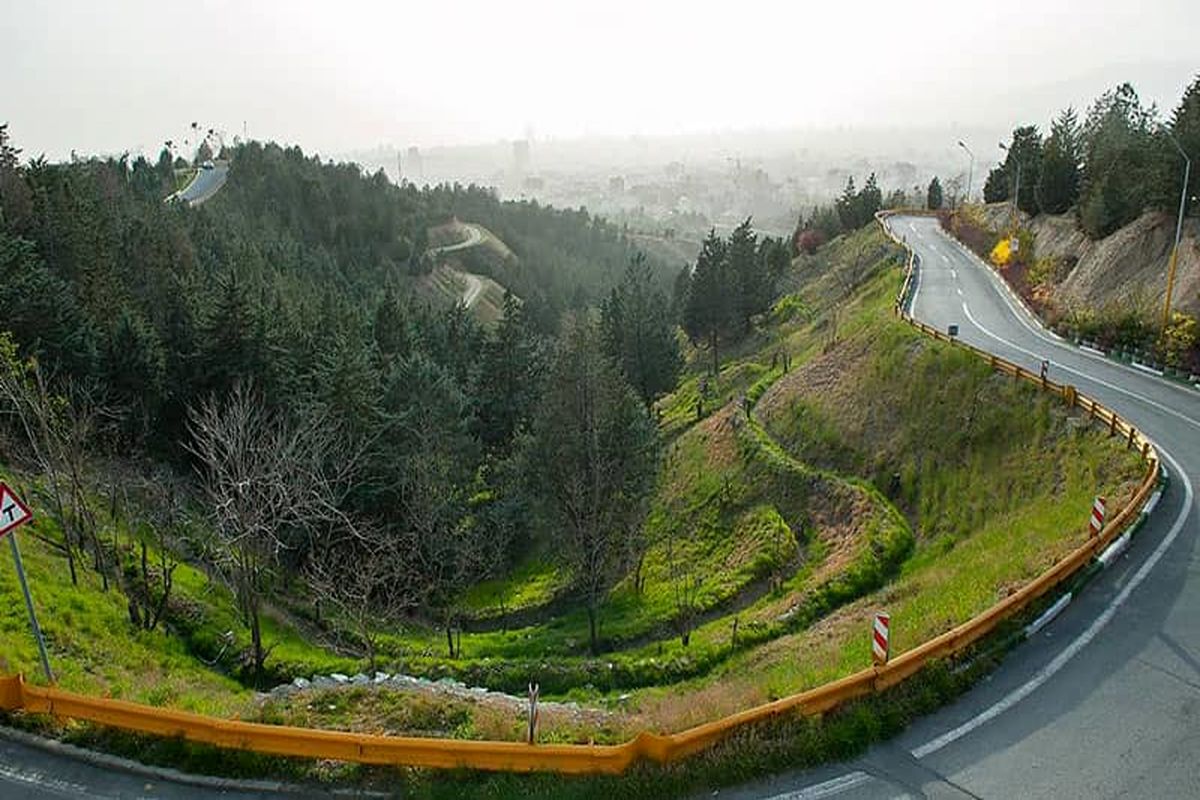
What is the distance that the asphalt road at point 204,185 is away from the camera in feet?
359

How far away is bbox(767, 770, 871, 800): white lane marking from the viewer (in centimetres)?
845

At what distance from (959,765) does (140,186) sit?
110m

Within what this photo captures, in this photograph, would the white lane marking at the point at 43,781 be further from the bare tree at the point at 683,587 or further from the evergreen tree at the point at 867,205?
the evergreen tree at the point at 867,205

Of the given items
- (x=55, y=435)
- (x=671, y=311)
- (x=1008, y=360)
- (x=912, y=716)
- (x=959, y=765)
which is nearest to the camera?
(x=959, y=765)

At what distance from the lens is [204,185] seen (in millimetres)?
117000

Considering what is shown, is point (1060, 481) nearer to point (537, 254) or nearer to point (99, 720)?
point (99, 720)

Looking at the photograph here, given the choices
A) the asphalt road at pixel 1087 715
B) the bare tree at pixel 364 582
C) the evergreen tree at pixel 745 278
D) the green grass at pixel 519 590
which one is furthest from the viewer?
the evergreen tree at pixel 745 278

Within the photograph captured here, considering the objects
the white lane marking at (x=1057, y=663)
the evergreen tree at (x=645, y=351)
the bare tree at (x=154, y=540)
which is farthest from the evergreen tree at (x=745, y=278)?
the white lane marking at (x=1057, y=663)

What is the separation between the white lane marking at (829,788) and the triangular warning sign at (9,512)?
9611 mm

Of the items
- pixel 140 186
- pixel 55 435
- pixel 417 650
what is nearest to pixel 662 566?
pixel 417 650

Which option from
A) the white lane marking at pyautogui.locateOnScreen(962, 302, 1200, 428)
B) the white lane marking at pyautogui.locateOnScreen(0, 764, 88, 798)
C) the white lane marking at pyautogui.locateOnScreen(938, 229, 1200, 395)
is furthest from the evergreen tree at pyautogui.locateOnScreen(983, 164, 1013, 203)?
the white lane marking at pyautogui.locateOnScreen(0, 764, 88, 798)

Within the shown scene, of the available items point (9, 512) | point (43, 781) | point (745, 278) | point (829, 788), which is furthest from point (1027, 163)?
point (43, 781)

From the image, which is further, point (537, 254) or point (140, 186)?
point (537, 254)

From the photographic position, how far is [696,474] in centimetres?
3638
